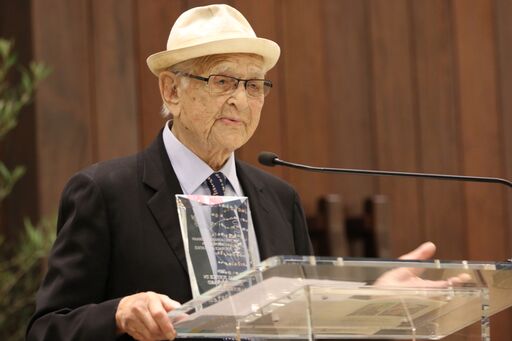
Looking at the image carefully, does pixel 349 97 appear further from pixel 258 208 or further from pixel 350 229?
pixel 258 208

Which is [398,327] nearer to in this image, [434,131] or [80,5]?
[80,5]

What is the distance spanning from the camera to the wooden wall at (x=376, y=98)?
13.4 ft

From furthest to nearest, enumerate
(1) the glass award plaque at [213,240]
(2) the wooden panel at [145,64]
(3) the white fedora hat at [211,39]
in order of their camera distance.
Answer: (2) the wooden panel at [145,64] → (3) the white fedora hat at [211,39] → (1) the glass award plaque at [213,240]

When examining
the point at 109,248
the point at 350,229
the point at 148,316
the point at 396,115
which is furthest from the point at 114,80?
the point at 148,316

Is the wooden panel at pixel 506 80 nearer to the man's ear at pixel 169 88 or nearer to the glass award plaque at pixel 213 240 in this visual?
the man's ear at pixel 169 88

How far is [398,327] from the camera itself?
2.08m

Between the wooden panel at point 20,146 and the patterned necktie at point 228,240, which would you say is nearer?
the patterned necktie at point 228,240

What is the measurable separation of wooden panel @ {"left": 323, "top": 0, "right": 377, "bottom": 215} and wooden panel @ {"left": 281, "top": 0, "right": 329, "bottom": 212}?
5 cm

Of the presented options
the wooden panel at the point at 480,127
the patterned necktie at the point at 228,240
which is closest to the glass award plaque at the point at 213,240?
the patterned necktie at the point at 228,240

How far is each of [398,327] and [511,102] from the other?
3.24 metres

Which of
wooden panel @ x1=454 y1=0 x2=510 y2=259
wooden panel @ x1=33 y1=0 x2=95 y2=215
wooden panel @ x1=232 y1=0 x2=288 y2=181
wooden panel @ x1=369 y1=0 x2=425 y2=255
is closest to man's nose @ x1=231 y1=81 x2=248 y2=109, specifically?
wooden panel @ x1=33 y1=0 x2=95 y2=215

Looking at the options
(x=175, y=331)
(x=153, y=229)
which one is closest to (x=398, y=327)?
(x=175, y=331)

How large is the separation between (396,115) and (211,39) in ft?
8.31

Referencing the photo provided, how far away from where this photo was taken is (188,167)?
2488 millimetres
